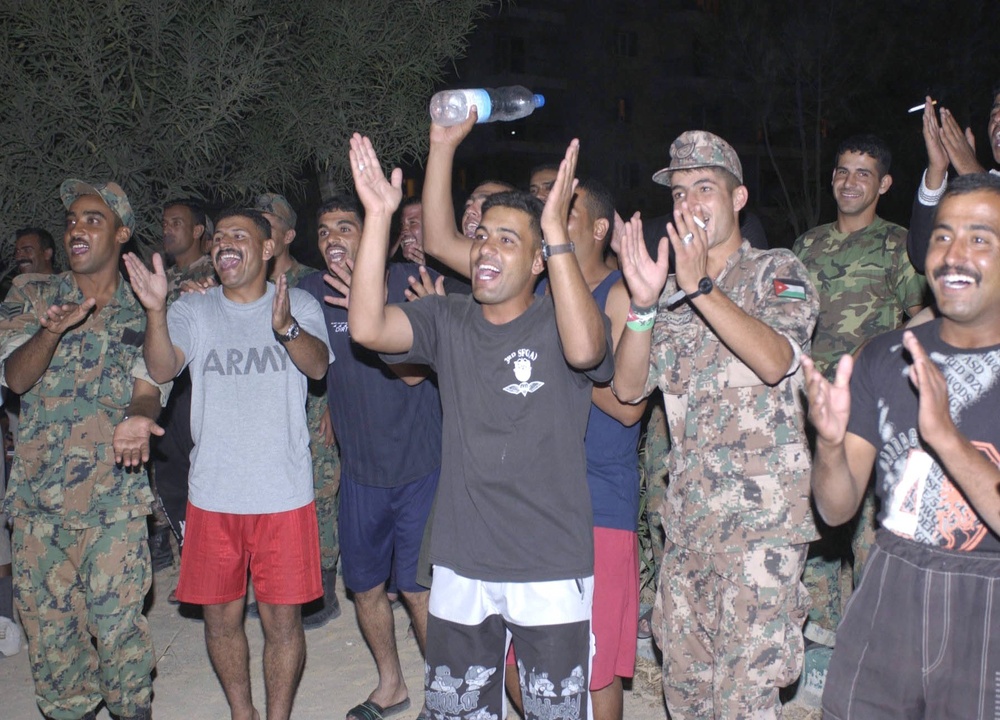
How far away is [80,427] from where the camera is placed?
4.72m

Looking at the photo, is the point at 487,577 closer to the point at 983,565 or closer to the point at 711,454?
the point at 711,454

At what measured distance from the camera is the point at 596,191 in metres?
4.64

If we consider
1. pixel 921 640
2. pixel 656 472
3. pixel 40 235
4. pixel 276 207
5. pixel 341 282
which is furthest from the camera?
pixel 40 235

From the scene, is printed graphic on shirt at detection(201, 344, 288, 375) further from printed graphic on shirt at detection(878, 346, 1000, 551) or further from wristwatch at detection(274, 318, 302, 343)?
printed graphic on shirt at detection(878, 346, 1000, 551)

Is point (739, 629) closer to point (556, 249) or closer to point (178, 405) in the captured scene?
point (556, 249)

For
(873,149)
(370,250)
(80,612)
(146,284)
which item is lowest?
(80,612)

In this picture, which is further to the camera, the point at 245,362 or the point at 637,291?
the point at 245,362

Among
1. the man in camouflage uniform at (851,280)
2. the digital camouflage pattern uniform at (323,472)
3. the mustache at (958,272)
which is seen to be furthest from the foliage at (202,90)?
the mustache at (958,272)

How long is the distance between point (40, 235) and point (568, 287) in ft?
19.8

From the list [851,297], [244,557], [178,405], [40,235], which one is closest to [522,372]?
[244,557]

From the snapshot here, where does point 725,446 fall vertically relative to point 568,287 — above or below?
below

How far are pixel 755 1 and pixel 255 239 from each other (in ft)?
87.3

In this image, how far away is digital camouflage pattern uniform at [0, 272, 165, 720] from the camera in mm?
4613

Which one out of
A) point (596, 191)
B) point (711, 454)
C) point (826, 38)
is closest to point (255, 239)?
point (596, 191)
